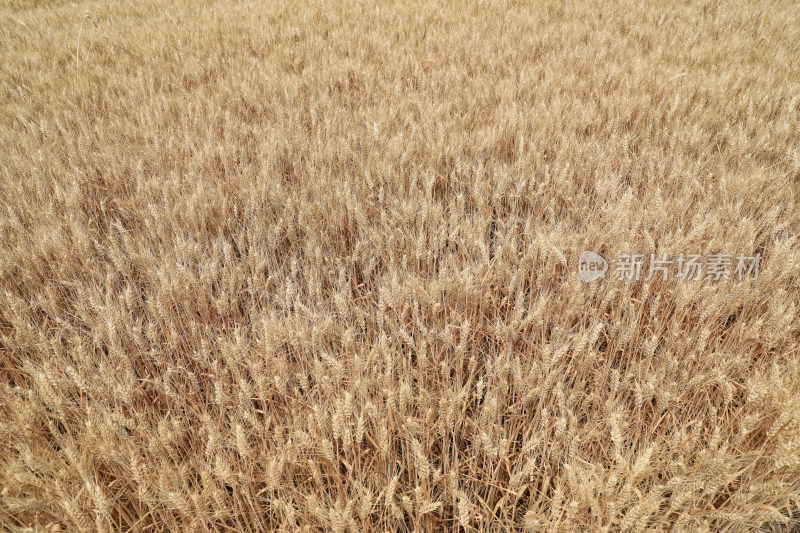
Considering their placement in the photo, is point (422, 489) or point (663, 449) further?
point (663, 449)

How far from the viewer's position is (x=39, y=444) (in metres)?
0.99

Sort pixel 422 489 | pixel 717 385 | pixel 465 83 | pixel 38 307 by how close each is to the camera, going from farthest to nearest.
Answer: pixel 465 83
pixel 38 307
pixel 717 385
pixel 422 489

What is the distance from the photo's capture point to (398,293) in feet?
3.99

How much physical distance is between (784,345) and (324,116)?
2.15m

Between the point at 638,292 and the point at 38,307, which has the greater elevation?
the point at 38,307

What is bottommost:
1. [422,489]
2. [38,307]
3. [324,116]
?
[422,489]

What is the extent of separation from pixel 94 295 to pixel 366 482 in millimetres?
993

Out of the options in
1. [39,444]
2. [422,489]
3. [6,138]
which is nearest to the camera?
[422,489]

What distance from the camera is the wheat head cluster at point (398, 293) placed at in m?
0.92

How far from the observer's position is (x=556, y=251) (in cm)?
125

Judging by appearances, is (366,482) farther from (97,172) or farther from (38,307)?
(97,172)

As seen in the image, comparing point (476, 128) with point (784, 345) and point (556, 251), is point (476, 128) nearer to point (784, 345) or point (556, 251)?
point (556, 251)

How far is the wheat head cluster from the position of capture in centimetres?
92

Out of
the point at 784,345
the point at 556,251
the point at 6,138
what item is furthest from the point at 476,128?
the point at 6,138
